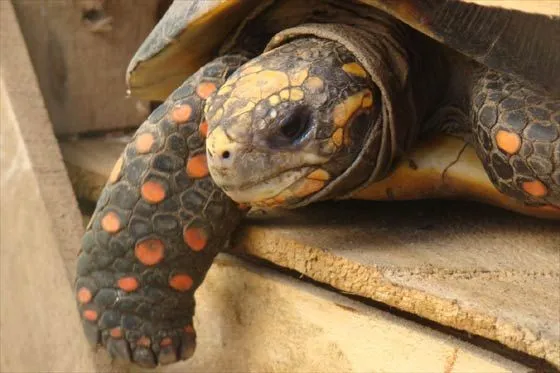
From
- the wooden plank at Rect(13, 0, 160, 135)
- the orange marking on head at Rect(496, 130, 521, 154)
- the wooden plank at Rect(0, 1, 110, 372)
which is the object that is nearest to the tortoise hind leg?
the orange marking on head at Rect(496, 130, 521, 154)

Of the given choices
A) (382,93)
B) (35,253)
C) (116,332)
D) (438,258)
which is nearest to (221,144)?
(382,93)

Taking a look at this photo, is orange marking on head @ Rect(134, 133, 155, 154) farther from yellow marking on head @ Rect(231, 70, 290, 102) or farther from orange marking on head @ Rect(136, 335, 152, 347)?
orange marking on head @ Rect(136, 335, 152, 347)

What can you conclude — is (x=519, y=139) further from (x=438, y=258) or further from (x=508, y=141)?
(x=438, y=258)

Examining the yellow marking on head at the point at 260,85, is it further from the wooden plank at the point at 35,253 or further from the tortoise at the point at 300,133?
the wooden plank at the point at 35,253

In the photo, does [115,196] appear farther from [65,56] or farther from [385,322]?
[65,56]

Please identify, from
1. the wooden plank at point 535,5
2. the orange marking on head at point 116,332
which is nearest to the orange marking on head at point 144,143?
the orange marking on head at point 116,332

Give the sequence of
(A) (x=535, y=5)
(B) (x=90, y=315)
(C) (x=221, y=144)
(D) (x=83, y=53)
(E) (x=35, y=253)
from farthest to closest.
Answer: (D) (x=83, y=53) → (E) (x=35, y=253) → (B) (x=90, y=315) → (C) (x=221, y=144) → (A) (x=535, y=5)

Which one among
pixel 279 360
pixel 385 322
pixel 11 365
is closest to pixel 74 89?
pixel 11 365
